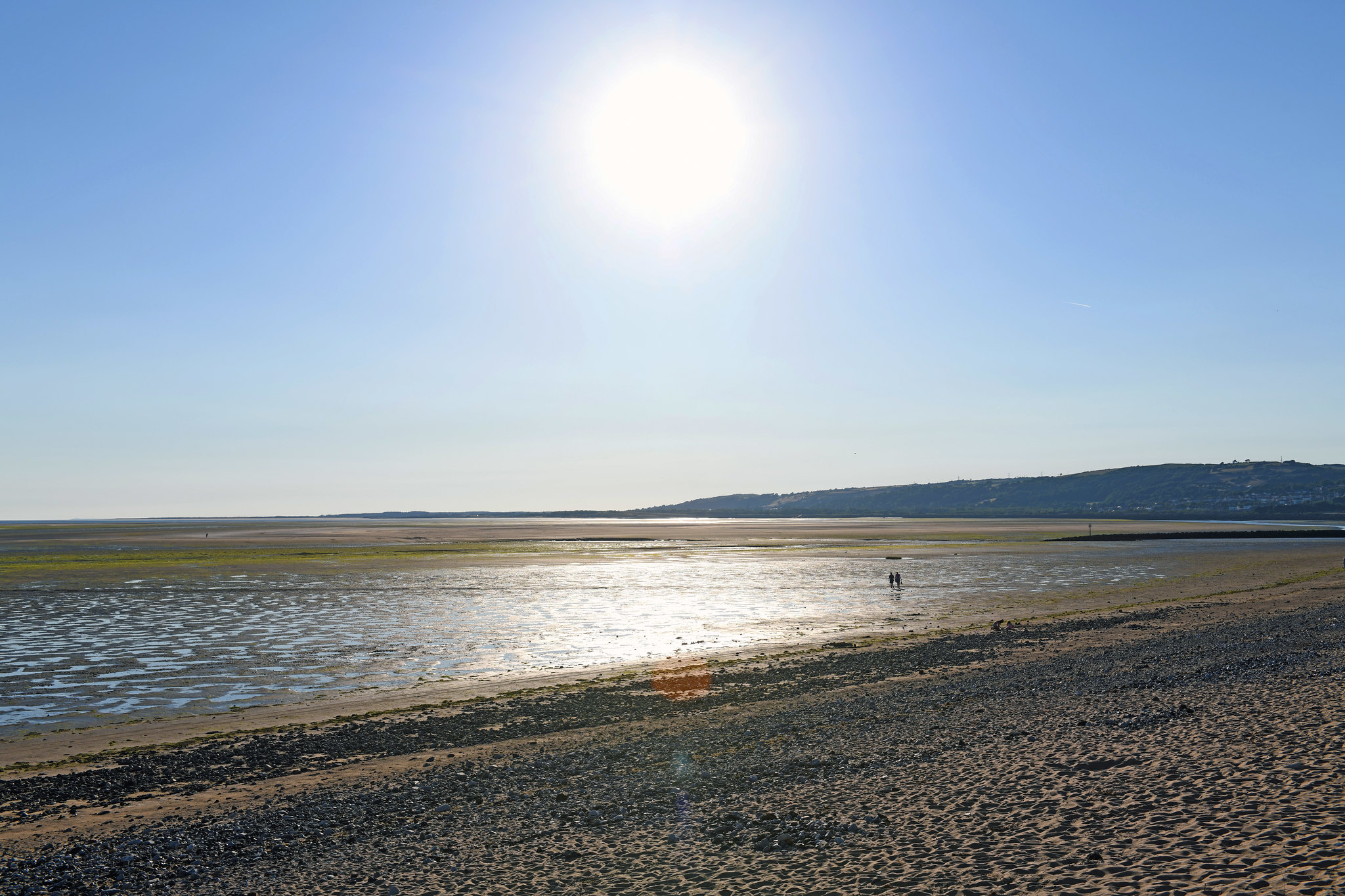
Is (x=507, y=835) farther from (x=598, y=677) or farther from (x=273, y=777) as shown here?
(x=598, y=677)

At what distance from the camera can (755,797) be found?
1214cm

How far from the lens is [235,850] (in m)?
10.5

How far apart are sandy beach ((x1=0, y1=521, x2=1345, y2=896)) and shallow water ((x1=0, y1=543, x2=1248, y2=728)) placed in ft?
14.7

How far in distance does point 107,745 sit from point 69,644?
15.4 meters

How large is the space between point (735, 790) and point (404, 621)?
2531 cm

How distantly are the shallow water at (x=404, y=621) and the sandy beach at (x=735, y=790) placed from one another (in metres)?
4.49

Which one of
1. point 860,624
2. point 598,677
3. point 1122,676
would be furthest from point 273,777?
point 860,624

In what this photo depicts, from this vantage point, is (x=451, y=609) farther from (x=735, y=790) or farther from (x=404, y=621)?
(x=735, y=790)

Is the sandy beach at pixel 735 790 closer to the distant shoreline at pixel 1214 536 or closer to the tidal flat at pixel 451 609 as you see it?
the tidal flat at pixel 451 609

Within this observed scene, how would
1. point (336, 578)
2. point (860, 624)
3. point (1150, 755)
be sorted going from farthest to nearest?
1. point (336, 578)
2. point (860, 624)
3. point (1150, 755)

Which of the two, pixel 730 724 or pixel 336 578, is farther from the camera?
pixel 336 578

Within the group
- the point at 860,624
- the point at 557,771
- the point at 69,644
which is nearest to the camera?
the point at 557,771

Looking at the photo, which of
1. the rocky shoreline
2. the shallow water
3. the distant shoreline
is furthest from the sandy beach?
the distant shoreline

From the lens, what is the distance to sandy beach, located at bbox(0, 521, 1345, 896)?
366 inches
